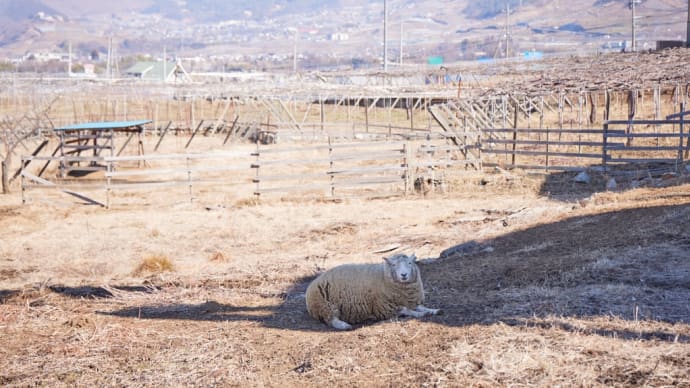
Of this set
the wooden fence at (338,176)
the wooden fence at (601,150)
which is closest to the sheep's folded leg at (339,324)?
the wooden fence at (338,176)

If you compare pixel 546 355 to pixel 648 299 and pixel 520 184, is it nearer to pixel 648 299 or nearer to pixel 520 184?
pixel 648 299

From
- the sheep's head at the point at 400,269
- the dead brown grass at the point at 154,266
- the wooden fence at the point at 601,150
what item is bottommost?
the dead brown grass at the point at 154,266

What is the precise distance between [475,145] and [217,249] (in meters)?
9.61

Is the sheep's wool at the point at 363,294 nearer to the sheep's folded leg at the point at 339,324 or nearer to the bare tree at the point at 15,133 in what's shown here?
the sheep's folded leg at the point at 339,324

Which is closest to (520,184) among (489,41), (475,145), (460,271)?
(475,145)

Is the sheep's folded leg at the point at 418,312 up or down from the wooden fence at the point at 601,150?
down

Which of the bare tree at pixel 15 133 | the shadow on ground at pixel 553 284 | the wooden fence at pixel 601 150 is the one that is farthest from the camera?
the bare tree at pixel 15 133

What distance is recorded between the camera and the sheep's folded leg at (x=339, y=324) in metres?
7.41

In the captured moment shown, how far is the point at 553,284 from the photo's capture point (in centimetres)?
804

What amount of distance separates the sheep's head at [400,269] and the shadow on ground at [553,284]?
0.44 m

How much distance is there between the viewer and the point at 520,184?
18766mm

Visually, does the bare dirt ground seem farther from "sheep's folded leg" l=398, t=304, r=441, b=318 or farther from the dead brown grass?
"sheep's folded leg" l=398, t=304, r=441, b=318

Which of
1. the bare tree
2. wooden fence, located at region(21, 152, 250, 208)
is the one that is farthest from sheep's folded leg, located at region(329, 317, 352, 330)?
the bare tree

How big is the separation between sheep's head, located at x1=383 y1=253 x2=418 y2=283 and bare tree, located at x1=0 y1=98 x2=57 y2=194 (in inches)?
609
